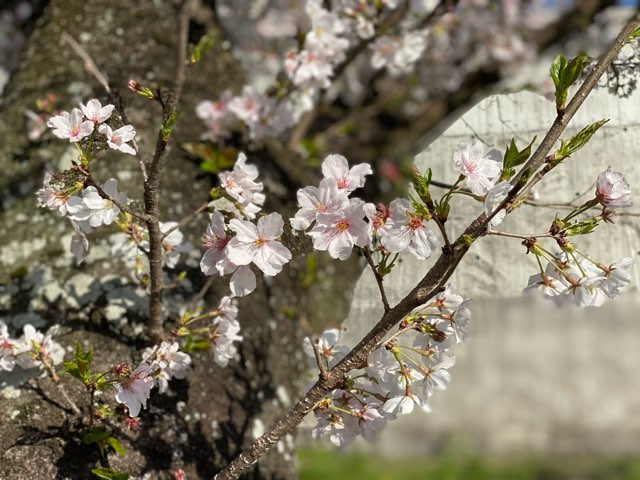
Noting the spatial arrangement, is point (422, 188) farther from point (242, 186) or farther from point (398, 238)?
point (242, 186)

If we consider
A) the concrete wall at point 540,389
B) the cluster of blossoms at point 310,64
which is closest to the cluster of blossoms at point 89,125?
the cluster of blossoms at point 310,64

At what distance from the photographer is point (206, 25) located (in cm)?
246

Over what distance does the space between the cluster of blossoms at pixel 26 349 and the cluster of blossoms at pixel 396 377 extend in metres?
0.56

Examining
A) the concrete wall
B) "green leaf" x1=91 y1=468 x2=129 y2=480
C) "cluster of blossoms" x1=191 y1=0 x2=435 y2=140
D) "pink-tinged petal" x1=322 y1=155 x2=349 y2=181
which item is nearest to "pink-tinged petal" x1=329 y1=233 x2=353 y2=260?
"pink-tinged petal" x1=322 y1=155 x2=349 y2=181

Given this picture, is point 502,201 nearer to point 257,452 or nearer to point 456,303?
point 456,303

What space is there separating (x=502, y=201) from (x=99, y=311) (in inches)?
39.9

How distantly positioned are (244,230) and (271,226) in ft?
0.15

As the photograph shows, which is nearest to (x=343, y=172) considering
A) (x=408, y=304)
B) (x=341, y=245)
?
(x=341, y=245)

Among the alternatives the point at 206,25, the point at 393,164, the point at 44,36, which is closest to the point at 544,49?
the point at 393,164

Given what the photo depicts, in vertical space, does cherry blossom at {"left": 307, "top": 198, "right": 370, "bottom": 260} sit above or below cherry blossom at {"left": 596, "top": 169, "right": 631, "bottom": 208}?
below

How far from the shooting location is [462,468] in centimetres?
685

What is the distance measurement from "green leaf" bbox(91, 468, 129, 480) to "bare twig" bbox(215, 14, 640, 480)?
0.57 feet

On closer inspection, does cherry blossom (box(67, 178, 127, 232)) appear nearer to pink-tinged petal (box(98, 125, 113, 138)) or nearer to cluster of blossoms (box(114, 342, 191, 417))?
pink-tinged petal (box(98, 125, 113, 138))

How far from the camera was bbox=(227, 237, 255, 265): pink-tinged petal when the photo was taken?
1115 mm
